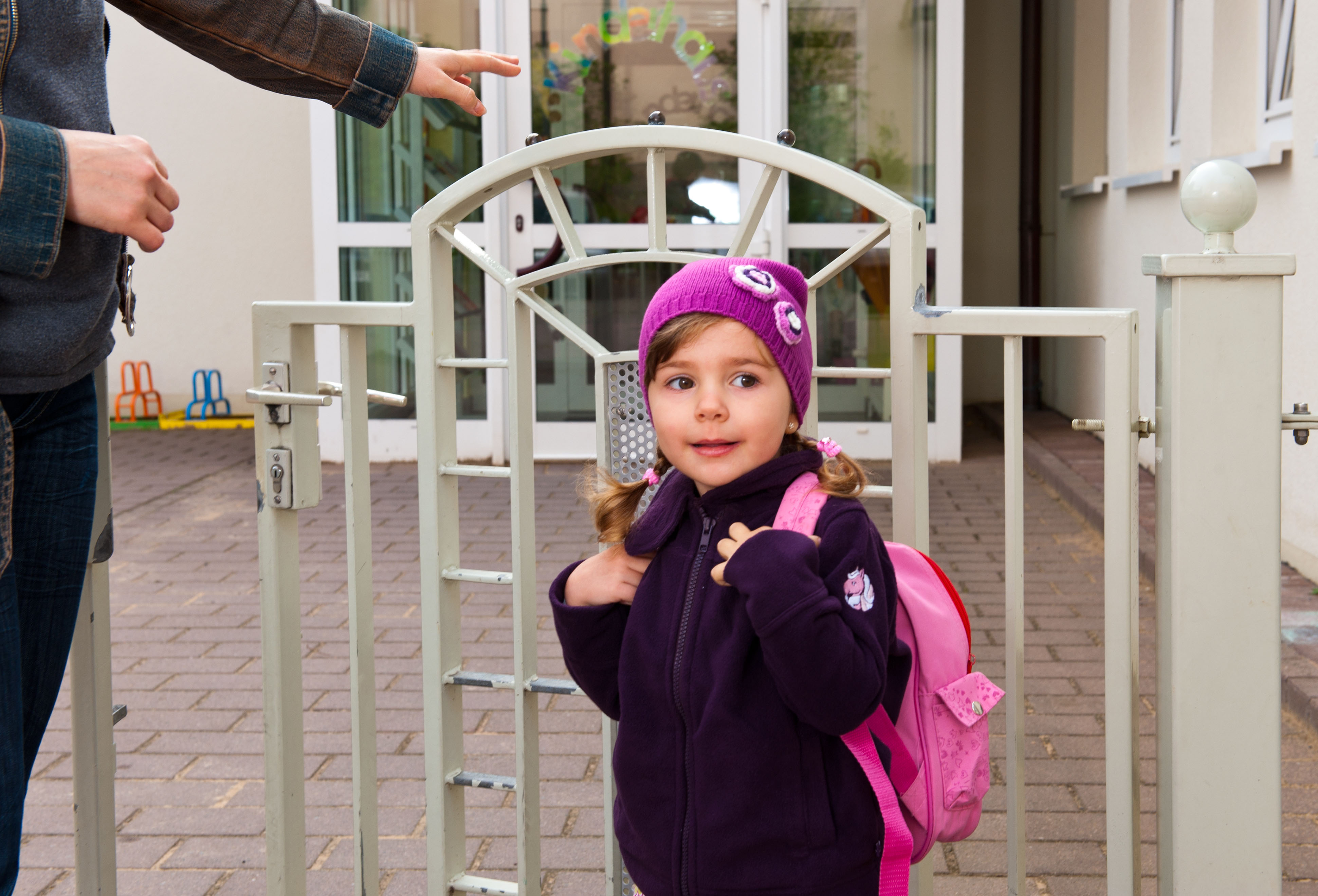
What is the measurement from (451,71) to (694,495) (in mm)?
752

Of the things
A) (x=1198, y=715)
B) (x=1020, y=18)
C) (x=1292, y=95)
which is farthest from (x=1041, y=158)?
(x=1198, y=715)

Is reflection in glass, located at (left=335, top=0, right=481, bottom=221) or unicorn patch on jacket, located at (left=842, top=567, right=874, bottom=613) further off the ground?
reflection in glass, located at (left=335, top=0, right=481, bottom=221)

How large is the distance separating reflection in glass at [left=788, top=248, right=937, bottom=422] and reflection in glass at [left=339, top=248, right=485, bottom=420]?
2.01 metres

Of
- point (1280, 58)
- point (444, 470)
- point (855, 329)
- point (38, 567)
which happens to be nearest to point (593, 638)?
point (444, 470)

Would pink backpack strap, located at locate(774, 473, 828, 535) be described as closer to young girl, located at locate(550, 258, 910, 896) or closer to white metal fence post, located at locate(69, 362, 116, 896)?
young girl, located at locate(550, 258, 910, 896)

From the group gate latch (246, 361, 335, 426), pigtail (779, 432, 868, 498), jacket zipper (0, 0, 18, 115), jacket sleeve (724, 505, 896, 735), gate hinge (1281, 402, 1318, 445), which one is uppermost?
jacket zipper (0, 0, 18, 115)

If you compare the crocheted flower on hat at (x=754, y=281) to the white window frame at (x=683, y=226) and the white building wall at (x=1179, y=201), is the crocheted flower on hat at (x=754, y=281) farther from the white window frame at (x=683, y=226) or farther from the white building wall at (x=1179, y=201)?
Answer: the white window frame at (x=683, y=226)

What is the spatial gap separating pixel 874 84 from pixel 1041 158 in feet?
10.3

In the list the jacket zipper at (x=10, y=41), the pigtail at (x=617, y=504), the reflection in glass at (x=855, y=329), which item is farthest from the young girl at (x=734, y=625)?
the reflection in glass at (x=855, y=329)

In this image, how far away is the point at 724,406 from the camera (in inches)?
68.5

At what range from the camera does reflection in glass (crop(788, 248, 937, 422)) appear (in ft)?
28.2

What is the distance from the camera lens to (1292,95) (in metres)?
5.39

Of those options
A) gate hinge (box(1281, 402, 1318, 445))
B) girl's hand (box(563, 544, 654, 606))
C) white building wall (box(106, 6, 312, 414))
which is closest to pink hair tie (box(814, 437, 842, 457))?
girl's hand (box(563, 544, 654, 606))

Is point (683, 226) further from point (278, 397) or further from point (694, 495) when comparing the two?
point (694, 495)
